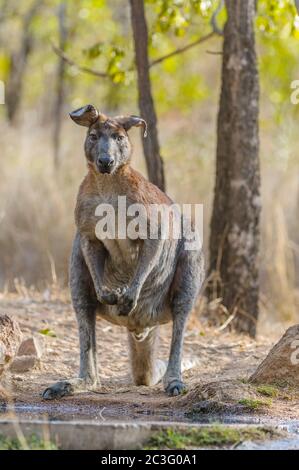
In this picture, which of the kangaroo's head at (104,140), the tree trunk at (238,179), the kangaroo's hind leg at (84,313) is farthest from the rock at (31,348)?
the tree trunk at (238,179)

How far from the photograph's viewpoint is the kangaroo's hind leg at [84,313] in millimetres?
6773

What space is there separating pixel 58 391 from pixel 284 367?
1.59 metres

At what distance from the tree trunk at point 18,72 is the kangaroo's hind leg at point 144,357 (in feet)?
46.7

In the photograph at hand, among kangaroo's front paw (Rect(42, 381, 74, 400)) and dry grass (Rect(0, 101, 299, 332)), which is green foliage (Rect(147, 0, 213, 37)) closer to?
Result: dry grass (Rect(0, 101, 299, 332))

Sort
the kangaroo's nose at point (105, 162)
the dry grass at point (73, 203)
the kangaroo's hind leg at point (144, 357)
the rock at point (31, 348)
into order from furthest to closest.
→ the dry grass at point (73, 203) < the rock at point (31, 348) < the kangaroo's hind leg at point (144, 357) < the kangaroo's nose at point (105, 162)

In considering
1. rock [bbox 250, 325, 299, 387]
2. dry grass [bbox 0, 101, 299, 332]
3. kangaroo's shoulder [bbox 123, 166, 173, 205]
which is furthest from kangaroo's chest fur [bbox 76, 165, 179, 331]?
dry grass [bbox 0, 101, 299, 332]

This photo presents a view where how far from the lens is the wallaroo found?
6.61m

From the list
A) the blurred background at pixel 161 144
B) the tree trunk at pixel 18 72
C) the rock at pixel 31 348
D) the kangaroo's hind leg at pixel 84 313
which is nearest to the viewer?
the kangaroo's hind leg at pixel 84 313

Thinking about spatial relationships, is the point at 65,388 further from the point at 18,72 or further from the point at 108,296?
the point at 18,72

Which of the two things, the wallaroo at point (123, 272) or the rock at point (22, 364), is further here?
the rock at point (22, 364)

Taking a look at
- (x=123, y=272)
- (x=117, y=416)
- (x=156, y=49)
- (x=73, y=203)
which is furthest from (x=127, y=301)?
(x=73, y=203)

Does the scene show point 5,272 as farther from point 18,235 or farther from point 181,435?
point 181,435

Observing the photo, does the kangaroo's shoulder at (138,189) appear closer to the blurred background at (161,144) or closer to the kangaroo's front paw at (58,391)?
the kangaroo's front paw at (58,391)

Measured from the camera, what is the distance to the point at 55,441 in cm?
456
